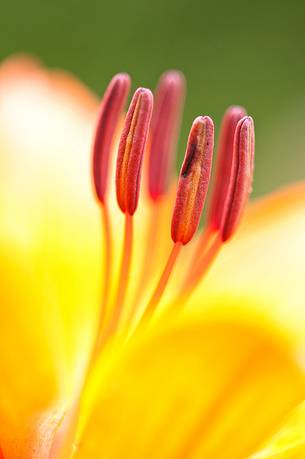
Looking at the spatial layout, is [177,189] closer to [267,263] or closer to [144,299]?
[144,299]

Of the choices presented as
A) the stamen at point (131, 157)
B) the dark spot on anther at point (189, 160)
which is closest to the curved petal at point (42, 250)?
the stamen at point (131, 157)

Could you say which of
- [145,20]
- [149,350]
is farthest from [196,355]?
[145,20]

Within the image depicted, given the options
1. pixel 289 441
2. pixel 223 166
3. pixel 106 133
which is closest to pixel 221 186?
pixel 223 166

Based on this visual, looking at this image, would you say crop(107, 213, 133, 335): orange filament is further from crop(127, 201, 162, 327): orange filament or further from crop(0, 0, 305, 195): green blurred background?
crop(0, 0, 305, 195): green blurred background

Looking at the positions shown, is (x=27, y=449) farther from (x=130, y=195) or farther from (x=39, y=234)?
(x=39, y=234)

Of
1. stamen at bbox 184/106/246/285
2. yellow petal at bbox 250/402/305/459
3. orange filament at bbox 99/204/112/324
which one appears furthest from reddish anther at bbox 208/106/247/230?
yellow petal at bbox 250/402/305/459

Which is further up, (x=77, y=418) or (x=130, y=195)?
Result: (x=130, y=195)
